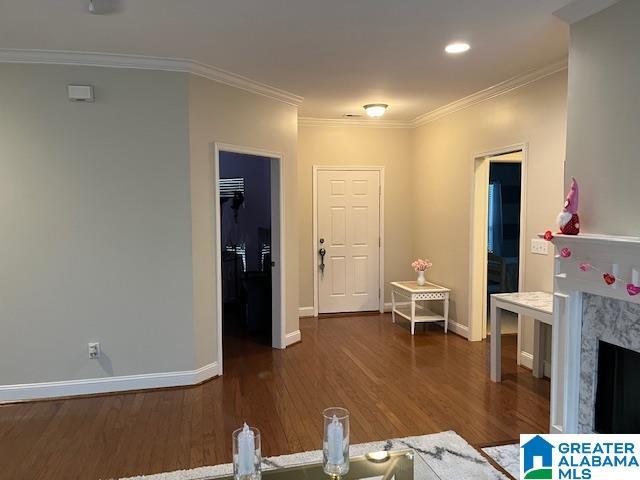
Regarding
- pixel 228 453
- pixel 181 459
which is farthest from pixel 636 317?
pixel 181 459

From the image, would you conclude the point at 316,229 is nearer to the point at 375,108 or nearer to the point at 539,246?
the point at 375,108

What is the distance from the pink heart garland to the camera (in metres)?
2.25

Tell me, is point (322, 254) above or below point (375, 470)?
above

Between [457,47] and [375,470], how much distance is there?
113 inches

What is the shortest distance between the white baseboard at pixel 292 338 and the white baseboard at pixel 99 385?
44.3 inches

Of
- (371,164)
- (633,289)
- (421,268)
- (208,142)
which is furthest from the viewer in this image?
(371,164)

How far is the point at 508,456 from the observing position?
2.71 metres

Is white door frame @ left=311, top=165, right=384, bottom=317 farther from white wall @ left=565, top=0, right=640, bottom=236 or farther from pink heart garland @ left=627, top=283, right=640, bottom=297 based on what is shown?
pink heart garland @ left=627, top=283, right=640, bottom=297

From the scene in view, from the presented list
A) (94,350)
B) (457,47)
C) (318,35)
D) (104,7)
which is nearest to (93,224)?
(94,350)

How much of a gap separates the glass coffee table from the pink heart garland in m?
1.27

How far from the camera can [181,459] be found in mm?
2717

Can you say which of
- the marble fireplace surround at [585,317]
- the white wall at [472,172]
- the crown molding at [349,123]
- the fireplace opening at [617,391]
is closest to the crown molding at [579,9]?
the white wall at [472,172]

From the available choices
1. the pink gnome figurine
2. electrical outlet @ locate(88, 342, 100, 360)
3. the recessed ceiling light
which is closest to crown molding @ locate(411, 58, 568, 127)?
the recessed ceiling light

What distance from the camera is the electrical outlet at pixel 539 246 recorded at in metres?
4.02
